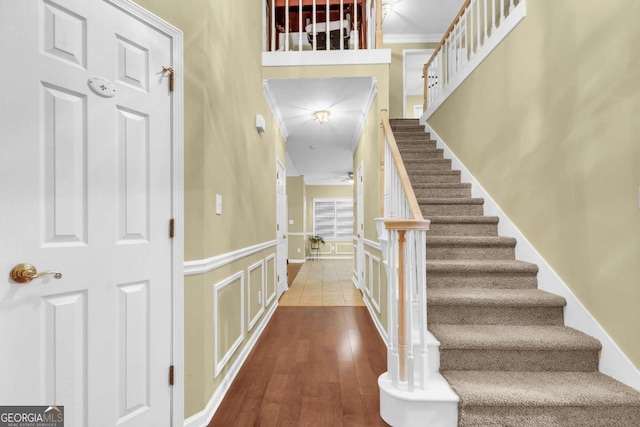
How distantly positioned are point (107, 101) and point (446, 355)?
2.27 metres

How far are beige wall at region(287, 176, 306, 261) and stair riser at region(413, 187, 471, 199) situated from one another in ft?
20.1

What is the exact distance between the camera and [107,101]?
4.23 feet

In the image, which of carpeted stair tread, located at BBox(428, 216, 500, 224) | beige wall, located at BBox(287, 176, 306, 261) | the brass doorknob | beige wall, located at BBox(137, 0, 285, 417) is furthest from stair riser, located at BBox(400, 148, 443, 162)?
beige wall, located at BBox(287, 176, 306, 261)

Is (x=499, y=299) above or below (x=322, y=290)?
above

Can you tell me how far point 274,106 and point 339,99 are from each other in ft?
2.84

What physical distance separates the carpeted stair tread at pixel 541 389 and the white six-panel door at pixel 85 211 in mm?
1637

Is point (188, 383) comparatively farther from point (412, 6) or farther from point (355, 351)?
point (412, 6)

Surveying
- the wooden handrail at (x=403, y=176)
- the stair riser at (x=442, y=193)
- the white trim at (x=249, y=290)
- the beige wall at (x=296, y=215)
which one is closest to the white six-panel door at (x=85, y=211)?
the white trim at (x=249, y=290)

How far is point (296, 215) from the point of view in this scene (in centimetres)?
923

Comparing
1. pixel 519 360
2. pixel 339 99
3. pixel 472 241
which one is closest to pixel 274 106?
pixel 339 99

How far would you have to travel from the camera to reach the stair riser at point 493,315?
6.31 feet

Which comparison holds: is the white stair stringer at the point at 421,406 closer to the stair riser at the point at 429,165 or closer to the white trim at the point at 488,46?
the stair riser at the point at 429,165

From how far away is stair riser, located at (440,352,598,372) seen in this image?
5.42 ft

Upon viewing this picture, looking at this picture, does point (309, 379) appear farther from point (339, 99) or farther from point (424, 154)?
point (424, 154)
